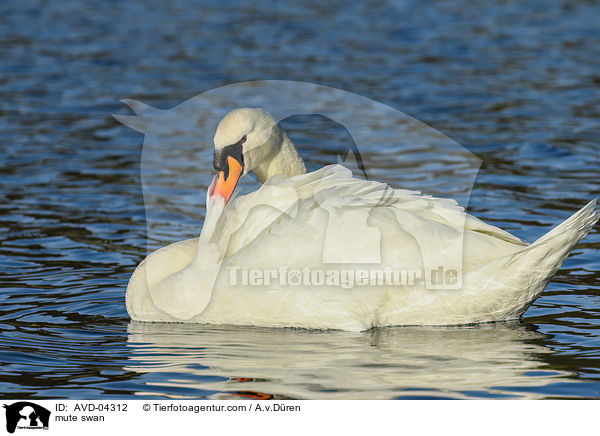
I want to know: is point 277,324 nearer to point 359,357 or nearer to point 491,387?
point 359,357

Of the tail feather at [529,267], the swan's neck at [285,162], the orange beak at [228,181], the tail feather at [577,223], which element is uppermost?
the swan's neck at [285,162]

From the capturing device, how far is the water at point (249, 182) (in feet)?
19.8

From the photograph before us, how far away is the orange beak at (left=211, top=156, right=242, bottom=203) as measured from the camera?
23.9 feet

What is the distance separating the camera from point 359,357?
6.27 m

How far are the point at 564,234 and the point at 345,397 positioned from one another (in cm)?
180

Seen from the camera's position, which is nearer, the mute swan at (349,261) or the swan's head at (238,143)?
the mute swan at (349,261)

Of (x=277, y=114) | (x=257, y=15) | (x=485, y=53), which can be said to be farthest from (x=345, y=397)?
(x=257, y=15)

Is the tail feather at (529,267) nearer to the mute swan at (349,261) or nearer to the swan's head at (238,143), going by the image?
the mute swan at (349,261)

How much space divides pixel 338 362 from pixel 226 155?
200cm

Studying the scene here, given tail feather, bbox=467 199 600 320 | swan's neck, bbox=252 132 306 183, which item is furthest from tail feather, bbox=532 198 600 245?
swan's neck, bbox=252 132 306 183
